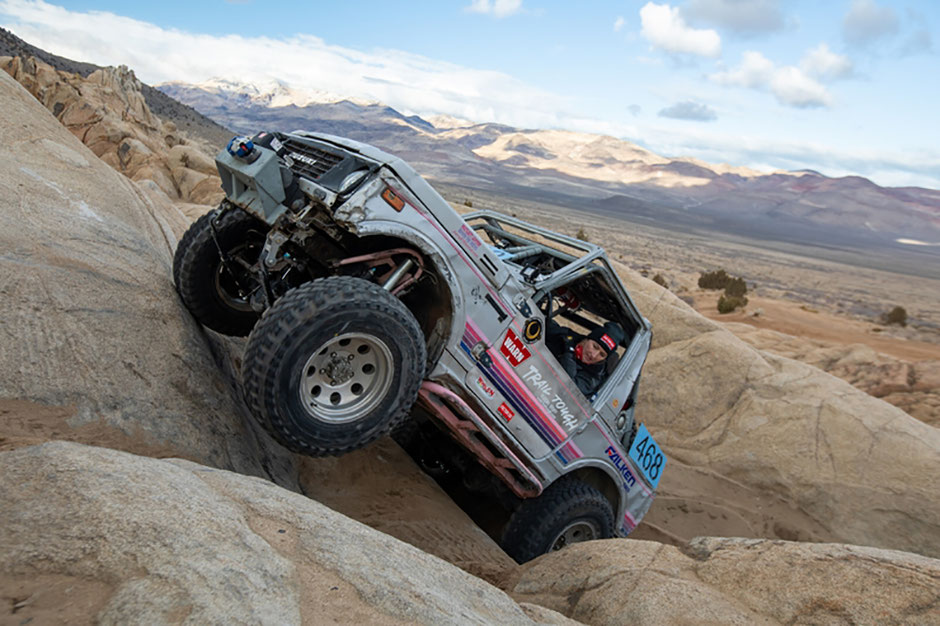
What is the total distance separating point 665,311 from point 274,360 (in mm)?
7862

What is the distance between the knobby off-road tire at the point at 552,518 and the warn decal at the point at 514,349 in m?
1.19

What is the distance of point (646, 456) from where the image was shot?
5.37 m

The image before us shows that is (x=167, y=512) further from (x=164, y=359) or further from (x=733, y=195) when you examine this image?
(x=733, y=195)

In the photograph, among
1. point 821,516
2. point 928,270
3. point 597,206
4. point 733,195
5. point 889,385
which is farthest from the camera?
point 733,195

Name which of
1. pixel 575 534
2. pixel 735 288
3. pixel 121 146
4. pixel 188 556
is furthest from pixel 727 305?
pixel 188 556

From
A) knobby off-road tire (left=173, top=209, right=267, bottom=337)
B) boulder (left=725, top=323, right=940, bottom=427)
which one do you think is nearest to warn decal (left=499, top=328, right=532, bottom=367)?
knobby off-road tire (left=173, top=209, right=267, bottom=337)

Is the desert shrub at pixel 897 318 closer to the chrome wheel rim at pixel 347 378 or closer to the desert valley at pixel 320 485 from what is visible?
the desert valley at pixel 320 485

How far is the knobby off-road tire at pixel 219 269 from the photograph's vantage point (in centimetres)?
437

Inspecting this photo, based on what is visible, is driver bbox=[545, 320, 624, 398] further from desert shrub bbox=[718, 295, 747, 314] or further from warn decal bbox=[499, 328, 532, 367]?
desert shrub bbox=[718, 295, 747, 314]

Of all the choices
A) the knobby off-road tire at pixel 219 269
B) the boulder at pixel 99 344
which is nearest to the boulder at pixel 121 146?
the boulder at pixel 99 344

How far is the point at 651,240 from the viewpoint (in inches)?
2021

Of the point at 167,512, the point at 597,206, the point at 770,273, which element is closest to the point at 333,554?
the point at 167,512

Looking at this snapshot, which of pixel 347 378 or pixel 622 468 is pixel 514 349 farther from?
pixel 622 468

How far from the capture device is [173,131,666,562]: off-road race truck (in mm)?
3264
